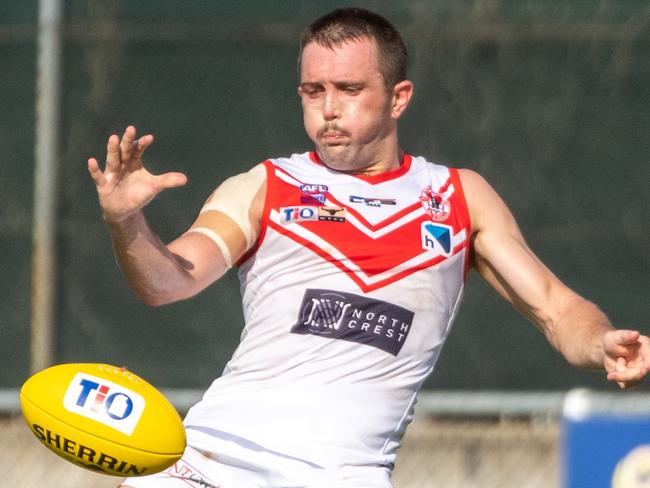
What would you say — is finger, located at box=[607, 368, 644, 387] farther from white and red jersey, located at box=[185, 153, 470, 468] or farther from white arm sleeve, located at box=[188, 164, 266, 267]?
white arm sleeve, located at box=[188, 164, 266, 267]

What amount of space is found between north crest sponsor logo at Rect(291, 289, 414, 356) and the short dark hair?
73 centimetres

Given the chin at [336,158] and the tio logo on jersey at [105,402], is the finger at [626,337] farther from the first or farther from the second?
the tio logo on jersey at [105,402]

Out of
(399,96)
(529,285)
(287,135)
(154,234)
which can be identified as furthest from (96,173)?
(287,135)

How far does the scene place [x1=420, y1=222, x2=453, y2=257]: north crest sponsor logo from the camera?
4.38 meters

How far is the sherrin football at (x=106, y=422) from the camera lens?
390 centimetres

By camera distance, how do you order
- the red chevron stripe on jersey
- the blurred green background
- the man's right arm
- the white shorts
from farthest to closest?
1. the blurred green background
2. the red chevron stripe on jersey
3. the white shorts
4. the man's right arm

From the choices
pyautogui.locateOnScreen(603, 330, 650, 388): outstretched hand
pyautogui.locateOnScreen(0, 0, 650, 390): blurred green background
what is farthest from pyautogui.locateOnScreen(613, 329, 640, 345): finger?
pyautogui.locateOnScreen(0, 0, 650, 390): blurred green background

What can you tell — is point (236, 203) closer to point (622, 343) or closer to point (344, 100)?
point (344, 100)

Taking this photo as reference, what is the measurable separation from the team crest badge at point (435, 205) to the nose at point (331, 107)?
384 mm

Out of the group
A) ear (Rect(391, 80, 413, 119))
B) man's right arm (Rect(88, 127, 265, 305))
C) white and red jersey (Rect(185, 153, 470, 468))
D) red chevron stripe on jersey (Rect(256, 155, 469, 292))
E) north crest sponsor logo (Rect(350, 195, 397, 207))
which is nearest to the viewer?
man's right arm (Rect(88, 127, 265, 305))

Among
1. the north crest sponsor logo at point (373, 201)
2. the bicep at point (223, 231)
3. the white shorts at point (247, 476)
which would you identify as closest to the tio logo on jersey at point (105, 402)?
the white shorts at point (247, 476)

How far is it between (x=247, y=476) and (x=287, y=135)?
133 inches

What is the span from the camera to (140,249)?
3881mm

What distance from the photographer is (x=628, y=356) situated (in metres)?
3.90
